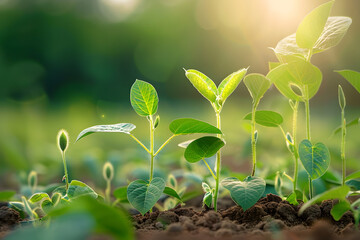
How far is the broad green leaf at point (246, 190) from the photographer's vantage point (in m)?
0.74

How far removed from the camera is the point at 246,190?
76 cm

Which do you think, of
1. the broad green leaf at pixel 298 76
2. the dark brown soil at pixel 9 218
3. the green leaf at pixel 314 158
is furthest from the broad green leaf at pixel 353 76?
the dark brown soil at pixel 9 218

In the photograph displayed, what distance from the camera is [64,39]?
6.52 m

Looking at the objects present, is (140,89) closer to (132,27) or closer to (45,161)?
(45,161)

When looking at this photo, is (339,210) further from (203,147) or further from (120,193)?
(120,193)

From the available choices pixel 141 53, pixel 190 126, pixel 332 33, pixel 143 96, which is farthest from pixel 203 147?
pixel 141 53

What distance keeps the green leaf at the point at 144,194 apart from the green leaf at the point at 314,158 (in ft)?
1.01

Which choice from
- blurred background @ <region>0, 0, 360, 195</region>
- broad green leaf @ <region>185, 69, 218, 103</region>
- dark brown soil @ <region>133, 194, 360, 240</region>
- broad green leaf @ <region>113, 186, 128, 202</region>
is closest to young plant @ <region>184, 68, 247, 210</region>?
broad green leaf @ <region>185, 69, 218, 103</region>

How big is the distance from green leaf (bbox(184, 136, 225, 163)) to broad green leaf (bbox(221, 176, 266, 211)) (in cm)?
8

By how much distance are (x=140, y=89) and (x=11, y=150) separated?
1634mm

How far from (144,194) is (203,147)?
16cm

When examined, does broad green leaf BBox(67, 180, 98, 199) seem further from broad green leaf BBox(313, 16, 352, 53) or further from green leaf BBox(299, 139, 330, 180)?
broad green leaf BBox(313, 16, 352, 53)

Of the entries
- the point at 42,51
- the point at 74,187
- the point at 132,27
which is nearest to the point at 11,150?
the point at 74,187

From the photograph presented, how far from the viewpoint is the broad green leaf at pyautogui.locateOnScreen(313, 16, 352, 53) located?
2.68 feet
